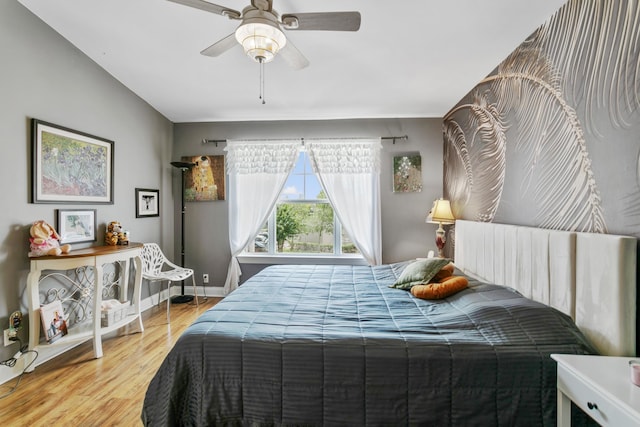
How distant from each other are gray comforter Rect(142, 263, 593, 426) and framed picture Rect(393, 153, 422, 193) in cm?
252

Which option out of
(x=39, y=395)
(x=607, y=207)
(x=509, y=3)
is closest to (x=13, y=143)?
(x=39, y=395)

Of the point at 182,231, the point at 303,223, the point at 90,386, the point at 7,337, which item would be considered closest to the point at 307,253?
the point at 303,223

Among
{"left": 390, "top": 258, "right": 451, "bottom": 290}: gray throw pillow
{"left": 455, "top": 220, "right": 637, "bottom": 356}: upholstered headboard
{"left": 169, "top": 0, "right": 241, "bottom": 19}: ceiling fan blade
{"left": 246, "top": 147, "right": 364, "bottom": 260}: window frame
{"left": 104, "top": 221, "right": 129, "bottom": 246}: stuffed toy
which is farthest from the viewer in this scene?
{"left": 246, "top": 147, "right": 364, "bottom": 260}: window frame

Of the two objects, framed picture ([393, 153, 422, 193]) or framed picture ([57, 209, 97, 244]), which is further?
framed picture ([393, 153, 422, 193])

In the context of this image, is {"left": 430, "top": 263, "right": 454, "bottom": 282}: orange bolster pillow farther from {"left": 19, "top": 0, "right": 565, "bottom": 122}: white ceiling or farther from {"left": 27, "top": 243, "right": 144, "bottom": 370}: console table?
{"left": 27, "top": 243, "right": 144, "bottom": 370}: console table

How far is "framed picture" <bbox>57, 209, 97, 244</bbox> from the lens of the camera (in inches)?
105

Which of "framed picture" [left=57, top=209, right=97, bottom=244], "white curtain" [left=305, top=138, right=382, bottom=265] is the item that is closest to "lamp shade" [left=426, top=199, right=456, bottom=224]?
"white curtain" [left=305, top=138, right=382, bottom=265]

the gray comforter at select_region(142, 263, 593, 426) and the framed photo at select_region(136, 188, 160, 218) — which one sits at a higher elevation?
the framed photo at select_region(136, 188, 160, 218)

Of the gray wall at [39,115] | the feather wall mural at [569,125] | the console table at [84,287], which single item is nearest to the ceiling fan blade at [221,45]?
the gray wall at [39,115]

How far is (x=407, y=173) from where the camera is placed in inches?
156

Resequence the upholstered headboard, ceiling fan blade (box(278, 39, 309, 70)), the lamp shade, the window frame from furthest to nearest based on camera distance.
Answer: the window frame → the lamp shade → ceiling fan blade (box(278, 39, 309, 70)) → the upholstered headboard

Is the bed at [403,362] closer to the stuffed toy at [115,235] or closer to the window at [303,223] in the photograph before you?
the stuffed toy at [115,235]

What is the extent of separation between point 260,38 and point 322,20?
37 cm

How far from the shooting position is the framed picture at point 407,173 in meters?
3.95
